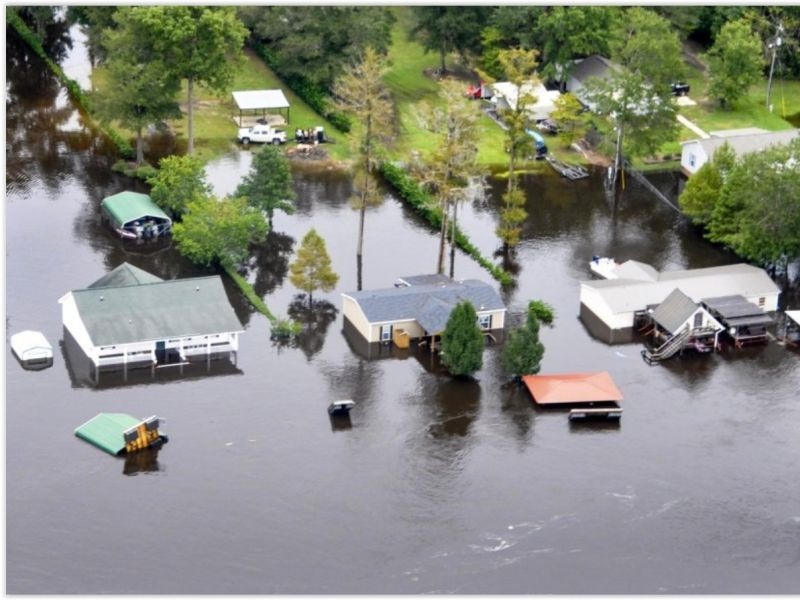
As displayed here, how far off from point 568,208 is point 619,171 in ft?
22.8

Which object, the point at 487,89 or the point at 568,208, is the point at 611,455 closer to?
the point at 568,208

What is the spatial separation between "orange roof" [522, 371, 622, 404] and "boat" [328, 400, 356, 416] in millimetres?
9419

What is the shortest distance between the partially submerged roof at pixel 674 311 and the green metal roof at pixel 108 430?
29031mm

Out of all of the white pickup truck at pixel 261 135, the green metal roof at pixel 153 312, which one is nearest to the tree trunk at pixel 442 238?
the green metal roof at pixel 153 312

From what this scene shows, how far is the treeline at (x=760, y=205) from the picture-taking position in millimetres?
96188

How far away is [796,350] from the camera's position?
90.6 meters

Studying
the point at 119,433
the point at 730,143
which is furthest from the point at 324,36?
the point at 119,433

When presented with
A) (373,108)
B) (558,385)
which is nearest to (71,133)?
(373,108)

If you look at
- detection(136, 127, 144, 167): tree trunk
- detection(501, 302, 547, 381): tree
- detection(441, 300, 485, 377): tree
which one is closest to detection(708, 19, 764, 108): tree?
detection(136, 127, 144, 167): tree trunk

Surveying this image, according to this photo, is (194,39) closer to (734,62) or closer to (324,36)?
(324,36)

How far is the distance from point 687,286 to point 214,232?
26948 millimetres

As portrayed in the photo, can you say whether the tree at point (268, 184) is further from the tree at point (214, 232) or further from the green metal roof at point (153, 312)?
the green metal roof at point (153, 312)

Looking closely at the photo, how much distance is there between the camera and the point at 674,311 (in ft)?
296

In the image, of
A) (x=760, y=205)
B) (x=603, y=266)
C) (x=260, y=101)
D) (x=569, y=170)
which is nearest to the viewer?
(x=760, y=205)
